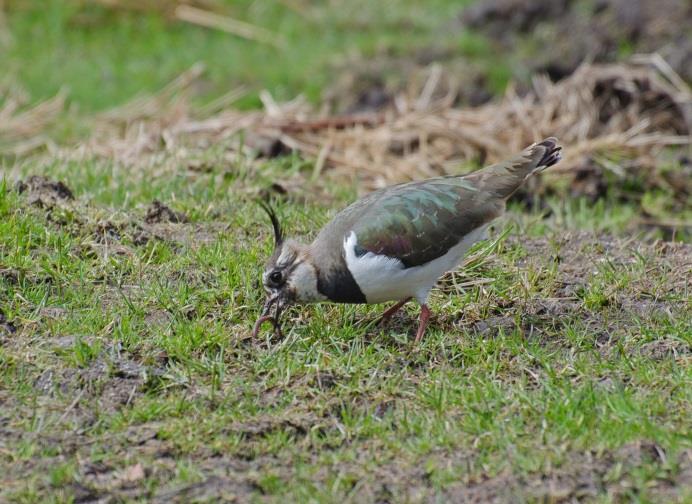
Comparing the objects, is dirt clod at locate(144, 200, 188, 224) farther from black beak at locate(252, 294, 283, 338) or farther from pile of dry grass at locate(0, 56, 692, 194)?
pile of dry grass at locate(0, 56, 692, 194)

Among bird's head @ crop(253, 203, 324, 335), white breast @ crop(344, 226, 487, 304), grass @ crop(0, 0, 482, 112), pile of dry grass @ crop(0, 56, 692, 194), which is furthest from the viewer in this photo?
grass @ crop(0, 0, 482, 112)

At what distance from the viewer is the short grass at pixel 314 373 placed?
15.5ft

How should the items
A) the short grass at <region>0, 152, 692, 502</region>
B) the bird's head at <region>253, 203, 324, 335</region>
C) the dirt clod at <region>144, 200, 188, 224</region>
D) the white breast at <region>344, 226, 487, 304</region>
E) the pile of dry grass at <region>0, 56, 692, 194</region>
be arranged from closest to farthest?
the short grass at <region>0, 152, 692, 502</region>, the white breast at <region>344, 226, 487, 304</region>, the bird's head at <region>253, 203, 324, 335</region>, the dirt clod at <region>144, 200, 188, 224</region>, the pile of dry grass at <region>0, 56, 692, 194</region>

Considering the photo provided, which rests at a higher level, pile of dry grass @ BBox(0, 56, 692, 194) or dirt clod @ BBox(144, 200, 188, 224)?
dirt clod @ BBox(144, 200, 188, 224)

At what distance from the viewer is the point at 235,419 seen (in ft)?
16.8

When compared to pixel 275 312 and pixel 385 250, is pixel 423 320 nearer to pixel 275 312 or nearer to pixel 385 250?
pixel 385 250

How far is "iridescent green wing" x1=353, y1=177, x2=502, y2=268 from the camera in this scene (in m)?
5.79

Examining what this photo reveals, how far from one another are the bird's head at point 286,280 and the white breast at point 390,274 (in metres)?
0.23

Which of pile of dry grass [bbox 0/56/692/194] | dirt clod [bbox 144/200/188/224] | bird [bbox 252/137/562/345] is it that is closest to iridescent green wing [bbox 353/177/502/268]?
bird [bbox 252/137/562/345]

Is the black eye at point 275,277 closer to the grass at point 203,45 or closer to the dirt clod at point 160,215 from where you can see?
the dirt clod at point 160,215

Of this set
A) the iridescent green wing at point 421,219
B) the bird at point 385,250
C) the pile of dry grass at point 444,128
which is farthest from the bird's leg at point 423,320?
the pile of dry grass at point 444,128

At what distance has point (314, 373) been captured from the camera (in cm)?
546

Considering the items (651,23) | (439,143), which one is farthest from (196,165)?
(651,23)

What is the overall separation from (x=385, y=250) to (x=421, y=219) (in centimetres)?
28
